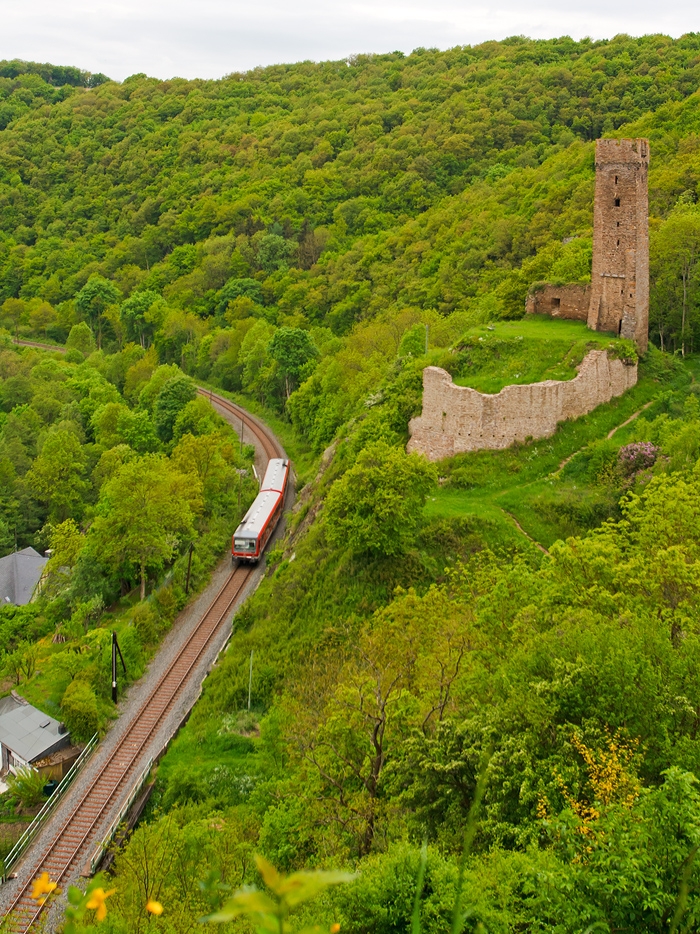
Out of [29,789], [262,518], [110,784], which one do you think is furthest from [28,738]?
[262,518]

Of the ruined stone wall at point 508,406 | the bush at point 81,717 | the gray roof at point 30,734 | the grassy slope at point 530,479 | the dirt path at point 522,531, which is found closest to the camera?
the dirt path at point 522,531

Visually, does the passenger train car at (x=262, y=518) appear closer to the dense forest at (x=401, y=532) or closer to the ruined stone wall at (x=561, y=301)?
the dense forest at (x=401, y=532)

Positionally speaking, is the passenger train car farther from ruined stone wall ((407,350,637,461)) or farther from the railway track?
ruined stone wall ((407,350,637,461))

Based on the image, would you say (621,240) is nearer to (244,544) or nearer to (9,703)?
(244,544)

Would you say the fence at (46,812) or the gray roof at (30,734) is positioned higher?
the gray roof at (30,734)

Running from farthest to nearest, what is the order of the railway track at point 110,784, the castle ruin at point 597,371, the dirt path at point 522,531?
the castle ruin at point 597,371
the dirt path at point 522,531
the railway track at point 110,784

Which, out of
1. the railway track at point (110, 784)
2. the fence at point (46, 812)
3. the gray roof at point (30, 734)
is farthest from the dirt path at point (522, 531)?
the gray roof at point (30, 734)
